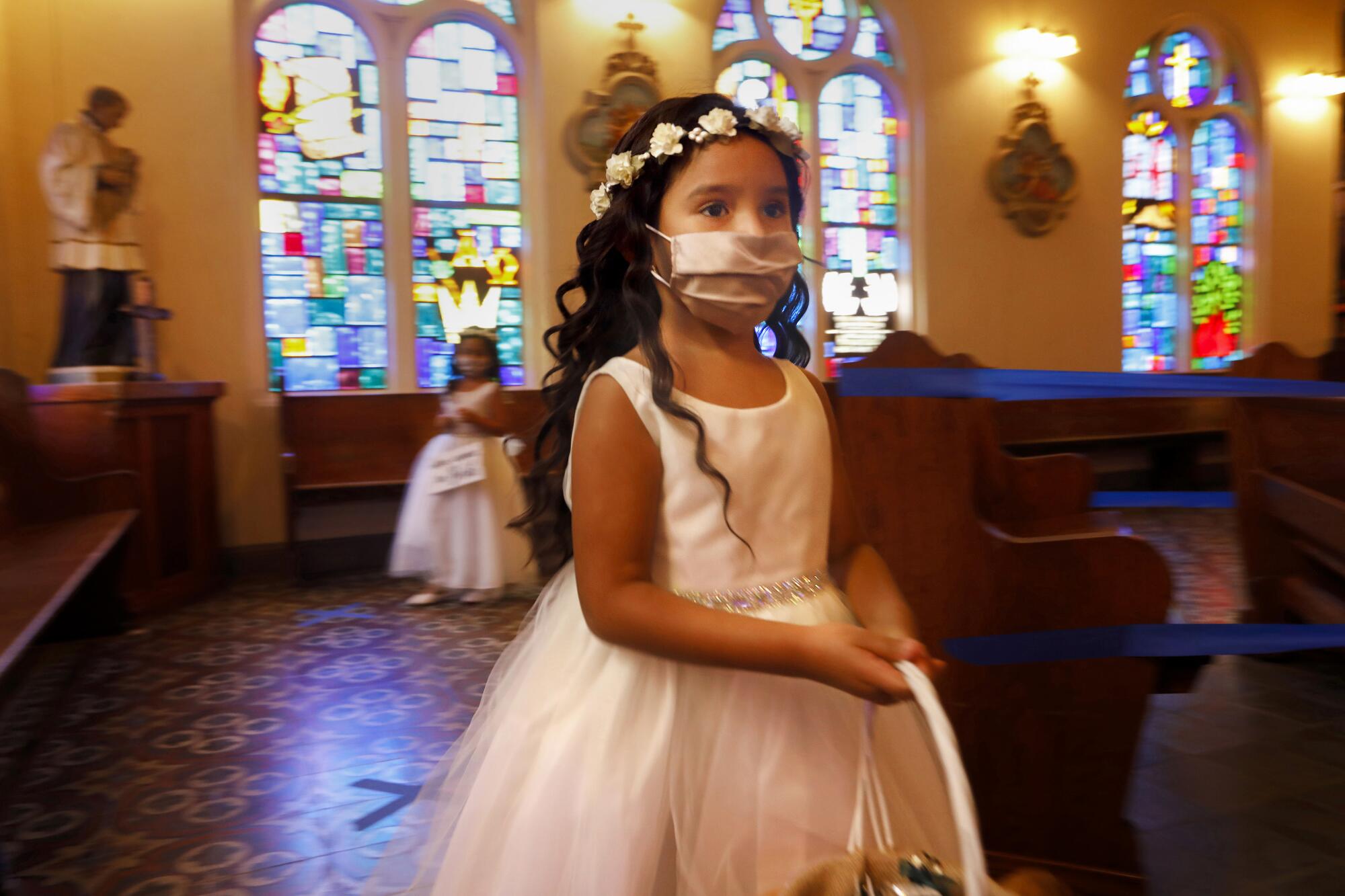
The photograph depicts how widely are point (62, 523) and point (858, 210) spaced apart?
6.23 metres

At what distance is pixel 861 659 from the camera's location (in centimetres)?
86

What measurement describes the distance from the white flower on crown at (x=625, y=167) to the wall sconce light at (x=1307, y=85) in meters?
11.0

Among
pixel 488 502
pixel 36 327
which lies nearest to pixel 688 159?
pixel 488 502

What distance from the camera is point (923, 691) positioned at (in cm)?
80

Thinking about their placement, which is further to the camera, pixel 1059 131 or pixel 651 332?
pixel 1059 131

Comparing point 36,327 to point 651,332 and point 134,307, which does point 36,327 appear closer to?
point 134,307

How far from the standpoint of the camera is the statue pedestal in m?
4.43

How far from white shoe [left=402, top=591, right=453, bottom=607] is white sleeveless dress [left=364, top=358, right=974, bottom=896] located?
387cm

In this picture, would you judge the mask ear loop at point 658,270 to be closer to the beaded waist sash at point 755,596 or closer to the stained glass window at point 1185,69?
the beaded waist sash at point 755,596

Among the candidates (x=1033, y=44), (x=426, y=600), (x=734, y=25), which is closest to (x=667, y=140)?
(x=426, y=600)

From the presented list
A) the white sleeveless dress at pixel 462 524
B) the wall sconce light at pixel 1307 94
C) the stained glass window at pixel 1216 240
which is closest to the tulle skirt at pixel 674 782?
the white sleeveless dress at pixel 462 524

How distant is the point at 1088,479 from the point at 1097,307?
683cm

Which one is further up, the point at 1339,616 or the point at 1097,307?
the point at 1097,307

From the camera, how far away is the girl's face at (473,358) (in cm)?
518
